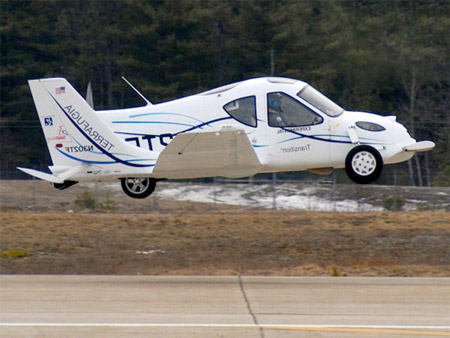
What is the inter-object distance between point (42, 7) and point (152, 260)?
28.9m

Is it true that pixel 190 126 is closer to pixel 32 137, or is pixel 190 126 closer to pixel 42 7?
pixel 32 137

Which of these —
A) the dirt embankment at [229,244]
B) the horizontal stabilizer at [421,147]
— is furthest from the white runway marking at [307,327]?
the dirt embankment at [229,244]

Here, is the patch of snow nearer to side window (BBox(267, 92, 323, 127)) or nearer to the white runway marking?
side window (BBox(267, 92, 323, 127))

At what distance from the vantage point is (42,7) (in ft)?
156

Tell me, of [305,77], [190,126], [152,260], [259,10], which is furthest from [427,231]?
[259,10]

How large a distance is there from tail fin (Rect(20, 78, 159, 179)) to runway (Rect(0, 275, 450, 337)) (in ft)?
8.47

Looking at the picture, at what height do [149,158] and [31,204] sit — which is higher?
[149,158]

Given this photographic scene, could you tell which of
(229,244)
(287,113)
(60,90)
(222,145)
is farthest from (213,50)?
(222,145)

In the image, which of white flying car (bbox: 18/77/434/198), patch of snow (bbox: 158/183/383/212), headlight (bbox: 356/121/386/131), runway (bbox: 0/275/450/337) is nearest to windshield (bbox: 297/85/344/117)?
white flying car (bbox: 18/77/434/198)

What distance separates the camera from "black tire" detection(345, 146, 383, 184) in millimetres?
17234

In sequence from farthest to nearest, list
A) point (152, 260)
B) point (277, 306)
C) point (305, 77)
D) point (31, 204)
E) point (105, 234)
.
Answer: point (305, 77), point (31, 204), point (105, 234), point (152, 260), point (277, 306)

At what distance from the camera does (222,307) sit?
46.8 feet

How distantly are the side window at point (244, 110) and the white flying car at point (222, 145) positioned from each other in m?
0.02

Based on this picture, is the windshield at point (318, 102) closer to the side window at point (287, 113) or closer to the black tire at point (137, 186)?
the side window at point (287, 113)
